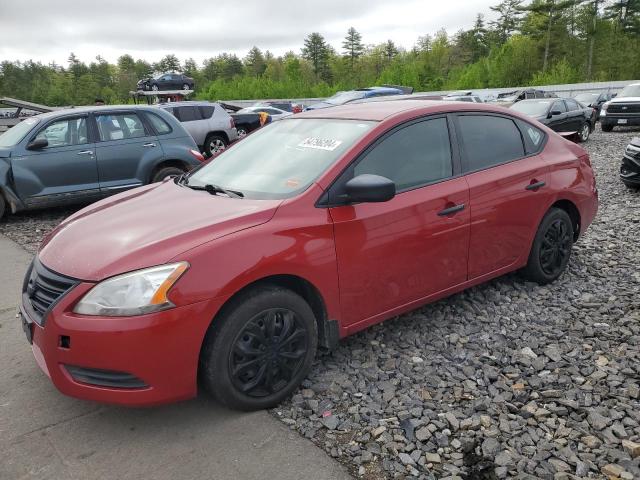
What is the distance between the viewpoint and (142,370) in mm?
2457

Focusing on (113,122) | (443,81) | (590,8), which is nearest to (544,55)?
(590,8)

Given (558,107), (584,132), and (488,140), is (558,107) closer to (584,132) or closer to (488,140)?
(584,132)

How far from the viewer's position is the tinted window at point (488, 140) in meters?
3.75

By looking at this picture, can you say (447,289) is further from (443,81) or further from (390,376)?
(443,81)

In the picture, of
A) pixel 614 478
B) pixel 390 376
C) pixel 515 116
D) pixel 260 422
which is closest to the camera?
pixel 614 478

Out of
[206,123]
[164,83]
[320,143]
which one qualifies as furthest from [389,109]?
[164,83]

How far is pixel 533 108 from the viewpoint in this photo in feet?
50.9

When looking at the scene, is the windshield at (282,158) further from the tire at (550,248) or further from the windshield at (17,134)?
the windshield at (17,134)

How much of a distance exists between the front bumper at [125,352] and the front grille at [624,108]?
18887mm

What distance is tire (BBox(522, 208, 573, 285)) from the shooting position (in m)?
4.27

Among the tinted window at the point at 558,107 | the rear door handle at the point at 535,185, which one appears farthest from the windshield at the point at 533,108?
the rear door handle at the point at 535,185

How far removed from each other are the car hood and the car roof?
1067mm

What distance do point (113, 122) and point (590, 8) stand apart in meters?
58.7

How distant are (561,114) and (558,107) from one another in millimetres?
286
